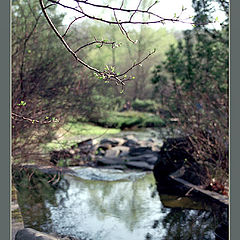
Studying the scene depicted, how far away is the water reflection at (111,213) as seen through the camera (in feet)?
15.5

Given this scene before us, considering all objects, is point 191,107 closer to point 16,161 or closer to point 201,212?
point 201,212

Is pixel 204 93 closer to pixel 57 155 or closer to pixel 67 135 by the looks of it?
pixel 67 135

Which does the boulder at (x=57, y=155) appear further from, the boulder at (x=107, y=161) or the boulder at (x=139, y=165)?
the boulder at (x=139, y=165)

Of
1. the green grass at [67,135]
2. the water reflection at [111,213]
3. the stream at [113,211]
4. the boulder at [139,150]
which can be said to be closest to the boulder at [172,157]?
the stream at [113,211]

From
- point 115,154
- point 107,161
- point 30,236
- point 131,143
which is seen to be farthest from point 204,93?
point 131,143

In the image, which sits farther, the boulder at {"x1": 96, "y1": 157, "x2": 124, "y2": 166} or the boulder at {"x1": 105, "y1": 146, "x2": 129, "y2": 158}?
the boulder at {"x1": 105, "y1": 146, "x2": 129, "y2": 158}

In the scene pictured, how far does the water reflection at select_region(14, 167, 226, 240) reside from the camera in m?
4.73

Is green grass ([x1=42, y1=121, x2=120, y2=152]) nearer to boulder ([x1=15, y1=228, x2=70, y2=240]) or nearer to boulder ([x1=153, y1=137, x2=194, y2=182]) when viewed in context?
boulder ([x1=153, y1=137, x2=194, y2=182])

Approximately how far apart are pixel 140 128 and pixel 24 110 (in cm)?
1357

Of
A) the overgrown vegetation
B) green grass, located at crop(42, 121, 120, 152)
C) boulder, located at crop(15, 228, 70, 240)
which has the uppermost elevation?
the overgrown vegetation

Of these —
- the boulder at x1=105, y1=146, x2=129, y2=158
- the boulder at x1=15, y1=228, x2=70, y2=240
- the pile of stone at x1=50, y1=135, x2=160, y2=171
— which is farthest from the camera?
the boulder at x1=105, y1=146, x2=129, y2=158

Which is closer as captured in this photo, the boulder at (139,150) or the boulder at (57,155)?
the boulder at (57,155)

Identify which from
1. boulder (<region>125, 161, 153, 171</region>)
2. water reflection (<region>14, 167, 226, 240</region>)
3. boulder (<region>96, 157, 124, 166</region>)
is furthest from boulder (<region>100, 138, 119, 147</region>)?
water reflection (<region>14, 167, 226, 240</region>)

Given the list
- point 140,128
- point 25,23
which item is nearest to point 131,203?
point 25,23
